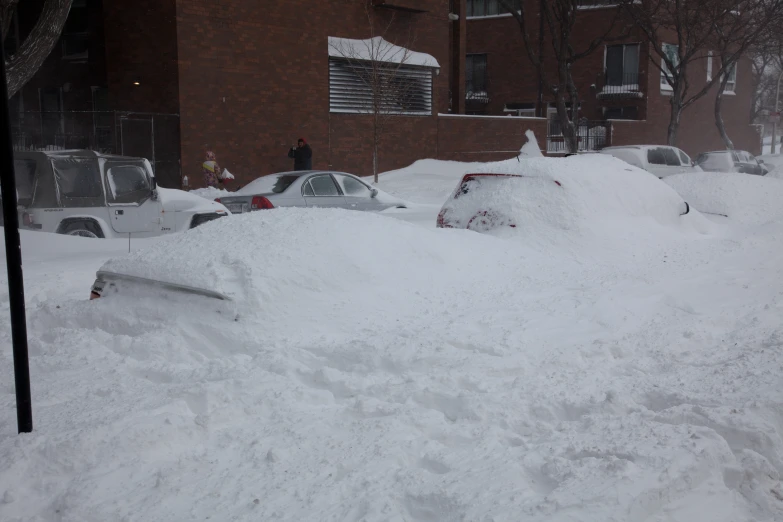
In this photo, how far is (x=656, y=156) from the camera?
22469 millimetres

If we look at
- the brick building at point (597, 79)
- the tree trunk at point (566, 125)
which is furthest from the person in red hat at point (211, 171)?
the brick building at point (597, 79)

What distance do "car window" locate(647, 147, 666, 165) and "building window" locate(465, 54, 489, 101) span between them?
56.6ft

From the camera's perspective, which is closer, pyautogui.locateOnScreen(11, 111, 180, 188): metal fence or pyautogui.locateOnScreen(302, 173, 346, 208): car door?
pyautogui.locateOnScreen(302, 173, 346, 208): car door

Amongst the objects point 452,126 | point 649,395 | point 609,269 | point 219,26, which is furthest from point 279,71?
point 649,395

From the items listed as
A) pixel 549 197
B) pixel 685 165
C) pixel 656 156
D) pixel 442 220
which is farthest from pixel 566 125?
pixel 549 197

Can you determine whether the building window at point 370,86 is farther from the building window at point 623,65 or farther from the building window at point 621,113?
the building window at point 621,113

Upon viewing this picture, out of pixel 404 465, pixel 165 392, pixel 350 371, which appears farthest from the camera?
pixel 350 371

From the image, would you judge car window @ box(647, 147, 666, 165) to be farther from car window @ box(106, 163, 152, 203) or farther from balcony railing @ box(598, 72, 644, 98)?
car window @ box(106, 163, 152, 203)

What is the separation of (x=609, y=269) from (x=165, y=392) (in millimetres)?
5124

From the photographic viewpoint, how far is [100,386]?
4.82m

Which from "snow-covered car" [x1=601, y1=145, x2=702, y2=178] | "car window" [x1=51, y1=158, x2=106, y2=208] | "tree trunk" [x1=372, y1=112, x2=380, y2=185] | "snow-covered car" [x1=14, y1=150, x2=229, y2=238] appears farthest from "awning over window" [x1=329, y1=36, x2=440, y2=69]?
"car window" [x1=51, y1=158, x2=106, y2=208]

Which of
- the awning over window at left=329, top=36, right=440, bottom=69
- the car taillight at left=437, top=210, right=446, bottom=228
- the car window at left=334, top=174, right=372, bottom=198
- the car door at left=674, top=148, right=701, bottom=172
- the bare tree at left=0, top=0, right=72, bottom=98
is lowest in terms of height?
the car taillight at left=437, top=210, right=446, bottom=228

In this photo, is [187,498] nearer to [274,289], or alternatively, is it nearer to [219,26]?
[274,289]

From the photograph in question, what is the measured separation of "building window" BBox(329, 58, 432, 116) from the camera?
2198 cm
